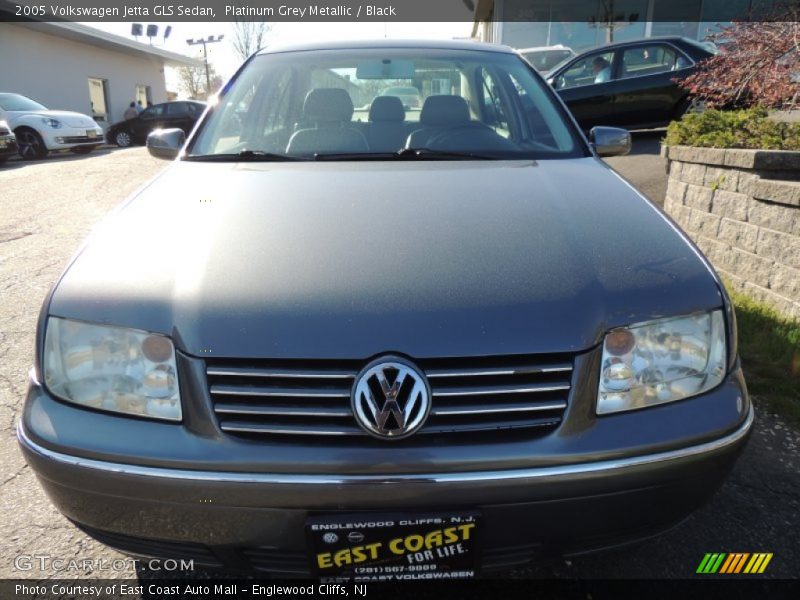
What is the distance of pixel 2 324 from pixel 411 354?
3.23 metres

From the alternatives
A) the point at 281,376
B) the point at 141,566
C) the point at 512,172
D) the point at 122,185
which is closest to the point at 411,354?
the point at 281,376

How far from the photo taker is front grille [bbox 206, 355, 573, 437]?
1.30m

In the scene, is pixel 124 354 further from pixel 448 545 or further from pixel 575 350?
pixel 575 350

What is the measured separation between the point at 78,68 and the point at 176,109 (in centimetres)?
708

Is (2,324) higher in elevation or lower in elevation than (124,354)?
lower

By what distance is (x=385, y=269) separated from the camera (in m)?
1.46

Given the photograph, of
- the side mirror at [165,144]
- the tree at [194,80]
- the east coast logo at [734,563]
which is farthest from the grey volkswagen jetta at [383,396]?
the tree at [194,80]

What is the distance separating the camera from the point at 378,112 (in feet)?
8.53

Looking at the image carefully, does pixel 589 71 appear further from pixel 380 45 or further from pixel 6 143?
pixel 6 143

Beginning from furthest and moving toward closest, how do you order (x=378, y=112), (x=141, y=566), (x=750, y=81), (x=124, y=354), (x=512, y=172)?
(x=750, y=81), (x=378, y=112), (x=512, y=172), (x=141, y=566), (x=124, y=354)

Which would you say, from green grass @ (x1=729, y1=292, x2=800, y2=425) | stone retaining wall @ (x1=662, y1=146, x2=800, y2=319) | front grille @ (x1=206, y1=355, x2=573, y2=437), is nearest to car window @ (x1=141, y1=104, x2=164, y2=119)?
stone retaining wall @ (x1=662, y1=146, x2=800, y2=319)

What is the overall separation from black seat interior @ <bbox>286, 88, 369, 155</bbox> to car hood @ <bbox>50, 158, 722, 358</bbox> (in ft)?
1.36

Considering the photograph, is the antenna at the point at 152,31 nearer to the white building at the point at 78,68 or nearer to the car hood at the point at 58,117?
the white building at the point at 78,68

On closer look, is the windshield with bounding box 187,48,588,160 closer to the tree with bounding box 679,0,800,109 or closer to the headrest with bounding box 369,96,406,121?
the headrest with bounding box 369,96,406,121
